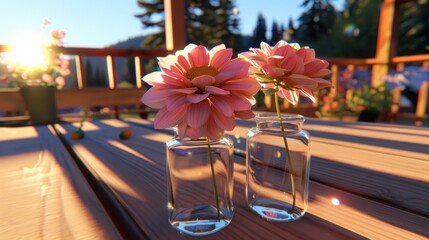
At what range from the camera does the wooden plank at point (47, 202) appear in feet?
1.23

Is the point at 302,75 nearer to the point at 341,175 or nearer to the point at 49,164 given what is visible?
the point at 341,175

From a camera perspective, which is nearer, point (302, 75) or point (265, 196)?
point (302, 75)

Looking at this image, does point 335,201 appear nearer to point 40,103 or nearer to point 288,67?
point 288,67

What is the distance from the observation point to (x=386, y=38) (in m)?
3.75

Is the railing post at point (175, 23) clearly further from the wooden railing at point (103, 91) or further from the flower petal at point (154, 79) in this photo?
the flower petal at point (154, 79)

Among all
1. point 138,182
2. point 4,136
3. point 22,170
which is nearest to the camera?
point 138,182

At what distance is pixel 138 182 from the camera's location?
1.81 ft

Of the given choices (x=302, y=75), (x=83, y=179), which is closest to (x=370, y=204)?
(x=302, y=75)

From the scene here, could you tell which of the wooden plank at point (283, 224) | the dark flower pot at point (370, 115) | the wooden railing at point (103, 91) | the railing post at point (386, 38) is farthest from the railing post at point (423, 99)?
the wooden plank at point (283, 224)

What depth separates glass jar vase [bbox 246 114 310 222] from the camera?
0.42m

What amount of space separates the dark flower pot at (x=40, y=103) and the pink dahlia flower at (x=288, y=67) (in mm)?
2049

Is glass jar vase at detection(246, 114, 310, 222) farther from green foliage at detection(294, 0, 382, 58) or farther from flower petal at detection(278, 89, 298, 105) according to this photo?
green foliage at detection(294, 0, 382, 58)

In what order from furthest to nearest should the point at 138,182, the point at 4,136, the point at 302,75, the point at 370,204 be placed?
the point at 4,136
the point at 138,182
the point at 370,204
the point at 302,75

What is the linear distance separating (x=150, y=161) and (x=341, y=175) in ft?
1.54
